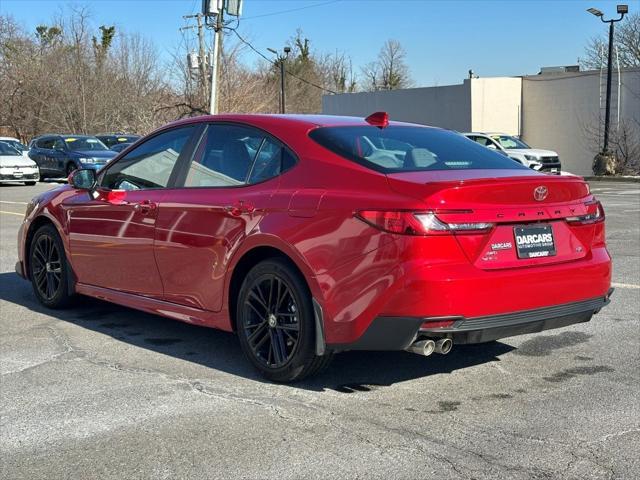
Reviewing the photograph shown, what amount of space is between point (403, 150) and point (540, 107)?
1328 inches

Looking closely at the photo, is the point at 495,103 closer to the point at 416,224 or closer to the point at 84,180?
the point at 84,180

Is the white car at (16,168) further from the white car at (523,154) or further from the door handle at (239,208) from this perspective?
the door handle at (239,208)

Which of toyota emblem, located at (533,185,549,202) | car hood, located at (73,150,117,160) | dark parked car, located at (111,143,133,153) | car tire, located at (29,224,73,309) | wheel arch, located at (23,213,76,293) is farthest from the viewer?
dark parked car, located at (111,143,133,153)

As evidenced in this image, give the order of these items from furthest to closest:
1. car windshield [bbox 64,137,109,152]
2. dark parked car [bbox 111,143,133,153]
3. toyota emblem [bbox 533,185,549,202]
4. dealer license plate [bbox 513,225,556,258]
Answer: dark parked car [bbox 111,143,133,153]
car windshield [bbox 64,137,109,152]
toyota emblem [bbox 533,185,549,202]
dealer license plate [bbox 513,225,556,258]

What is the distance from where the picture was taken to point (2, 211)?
55.0 feet

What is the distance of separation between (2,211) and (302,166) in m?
13.6

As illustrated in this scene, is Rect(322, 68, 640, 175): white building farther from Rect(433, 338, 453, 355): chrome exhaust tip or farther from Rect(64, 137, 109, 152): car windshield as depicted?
Rect(433, 338, 453, 355): chrome exhaust tip

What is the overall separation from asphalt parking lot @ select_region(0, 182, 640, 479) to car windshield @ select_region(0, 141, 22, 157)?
74.9 ft

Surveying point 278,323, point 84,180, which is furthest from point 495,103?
point 278,323

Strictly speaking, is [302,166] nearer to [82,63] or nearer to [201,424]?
[201,424]

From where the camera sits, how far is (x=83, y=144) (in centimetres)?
2873

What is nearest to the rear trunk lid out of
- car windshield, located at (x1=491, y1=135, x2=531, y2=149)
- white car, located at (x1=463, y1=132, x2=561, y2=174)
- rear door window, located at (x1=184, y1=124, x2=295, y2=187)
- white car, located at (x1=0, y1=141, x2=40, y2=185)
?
rear door window, located at (x1=184, y1=124, x2=295, y2=187)

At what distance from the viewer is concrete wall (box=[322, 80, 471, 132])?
123 ft

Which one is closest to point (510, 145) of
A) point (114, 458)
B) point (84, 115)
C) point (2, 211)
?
point (2, 211)
